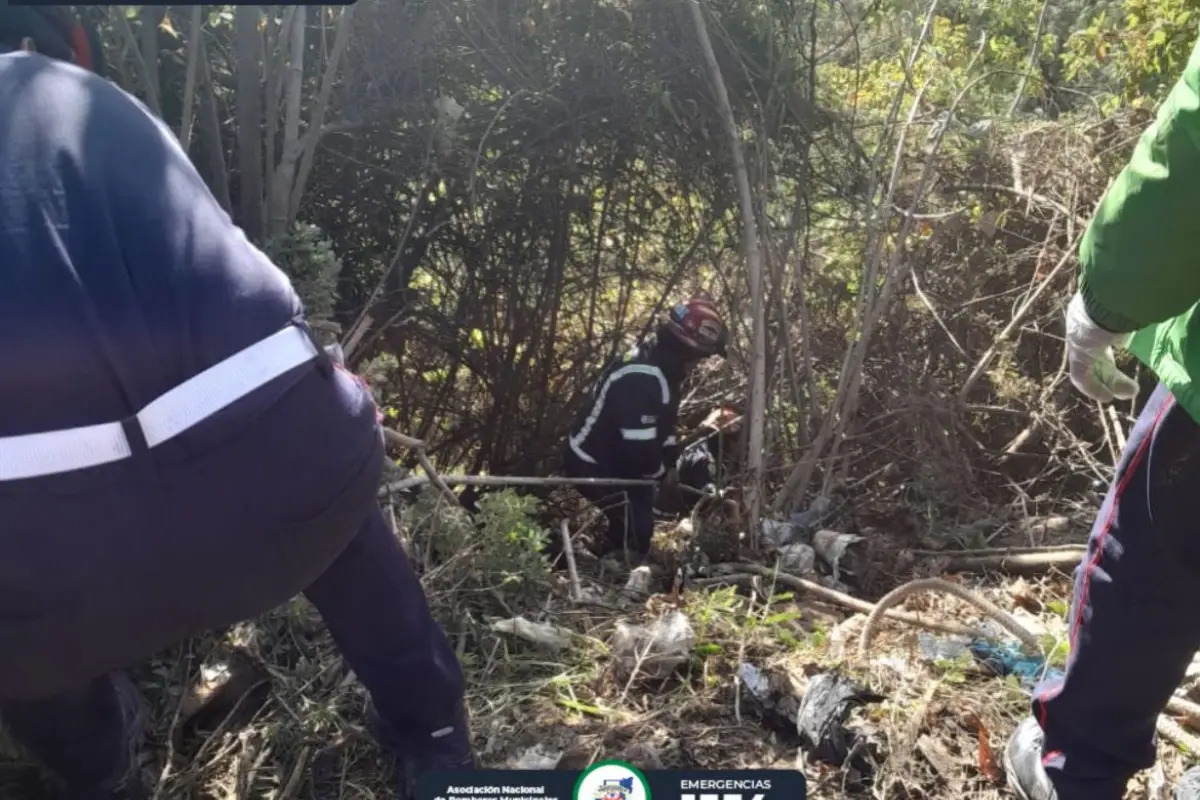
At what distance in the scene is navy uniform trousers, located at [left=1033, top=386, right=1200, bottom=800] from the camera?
1597mm

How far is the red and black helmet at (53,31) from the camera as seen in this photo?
1468mm

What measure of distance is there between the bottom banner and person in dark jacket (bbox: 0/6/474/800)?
46cm

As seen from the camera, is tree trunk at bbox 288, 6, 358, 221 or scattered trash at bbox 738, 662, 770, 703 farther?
tree trunk at bbox 288, 6, 358, 221

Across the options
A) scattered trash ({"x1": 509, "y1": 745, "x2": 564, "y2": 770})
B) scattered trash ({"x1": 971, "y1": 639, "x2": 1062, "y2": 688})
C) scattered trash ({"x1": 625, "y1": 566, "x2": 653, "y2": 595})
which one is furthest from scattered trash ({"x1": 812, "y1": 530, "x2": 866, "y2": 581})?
scattered trash ({"x1": 509, "y1": 745, "x2": 564, "y2": 770})

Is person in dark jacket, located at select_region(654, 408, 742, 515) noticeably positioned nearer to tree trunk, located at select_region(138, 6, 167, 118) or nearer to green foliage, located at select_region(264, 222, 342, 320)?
green foliage, located at select_region(264, 222, 342, 320)

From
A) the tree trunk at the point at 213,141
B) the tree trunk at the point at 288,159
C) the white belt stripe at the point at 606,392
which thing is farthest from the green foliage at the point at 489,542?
the white belt stripe at the point at 606,392

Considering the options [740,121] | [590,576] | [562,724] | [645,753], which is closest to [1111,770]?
[645,753]

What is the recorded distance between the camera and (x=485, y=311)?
4414 mm

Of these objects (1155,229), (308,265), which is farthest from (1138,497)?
(308,265)

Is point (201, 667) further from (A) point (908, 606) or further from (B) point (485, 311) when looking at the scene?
(B) point (485, 311)

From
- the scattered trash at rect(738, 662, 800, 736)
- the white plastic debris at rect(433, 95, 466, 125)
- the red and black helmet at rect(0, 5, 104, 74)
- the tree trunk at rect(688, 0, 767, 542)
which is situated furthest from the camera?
the tree trunk at rect(688, 0, 767, 542)

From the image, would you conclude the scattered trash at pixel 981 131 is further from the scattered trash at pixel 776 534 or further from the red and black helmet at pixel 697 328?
the scattered trash at pixel 776 534

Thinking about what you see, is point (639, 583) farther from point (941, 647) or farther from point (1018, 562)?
point (1018, 562)

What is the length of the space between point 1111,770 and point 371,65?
3095mm
